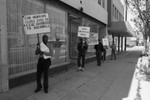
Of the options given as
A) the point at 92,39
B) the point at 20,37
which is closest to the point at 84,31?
the point at 20,37

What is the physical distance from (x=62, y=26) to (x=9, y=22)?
472cm

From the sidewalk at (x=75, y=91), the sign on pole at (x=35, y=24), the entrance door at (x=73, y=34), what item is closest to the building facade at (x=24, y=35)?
the sidewalk at (x=75, y=91)

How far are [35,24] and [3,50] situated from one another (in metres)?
1.27

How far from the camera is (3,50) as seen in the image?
6344 millimetres

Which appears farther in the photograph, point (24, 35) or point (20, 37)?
point (24, 35)

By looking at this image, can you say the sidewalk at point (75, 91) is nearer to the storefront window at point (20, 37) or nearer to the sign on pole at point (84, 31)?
the storefront window at point (20, 37)

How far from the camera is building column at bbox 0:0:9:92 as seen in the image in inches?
247

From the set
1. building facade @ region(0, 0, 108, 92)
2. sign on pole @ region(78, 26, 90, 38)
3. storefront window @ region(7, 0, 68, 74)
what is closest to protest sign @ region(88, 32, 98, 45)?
building facade @ region(0, 0, 108, 92)

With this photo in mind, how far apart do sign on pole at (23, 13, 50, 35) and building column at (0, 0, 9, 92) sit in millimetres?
637

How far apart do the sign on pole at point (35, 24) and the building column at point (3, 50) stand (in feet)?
2.09

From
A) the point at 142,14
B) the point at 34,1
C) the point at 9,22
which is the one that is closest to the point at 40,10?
the point at 34,1

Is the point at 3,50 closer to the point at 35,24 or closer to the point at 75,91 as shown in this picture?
the point at 35,24

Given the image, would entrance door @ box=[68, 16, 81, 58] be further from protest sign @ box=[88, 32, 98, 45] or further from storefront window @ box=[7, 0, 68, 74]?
storefront window @ box=[7, 0, 68, 74]

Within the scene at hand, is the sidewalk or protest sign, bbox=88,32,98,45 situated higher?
protest sign, bbox=88,32,98,45
